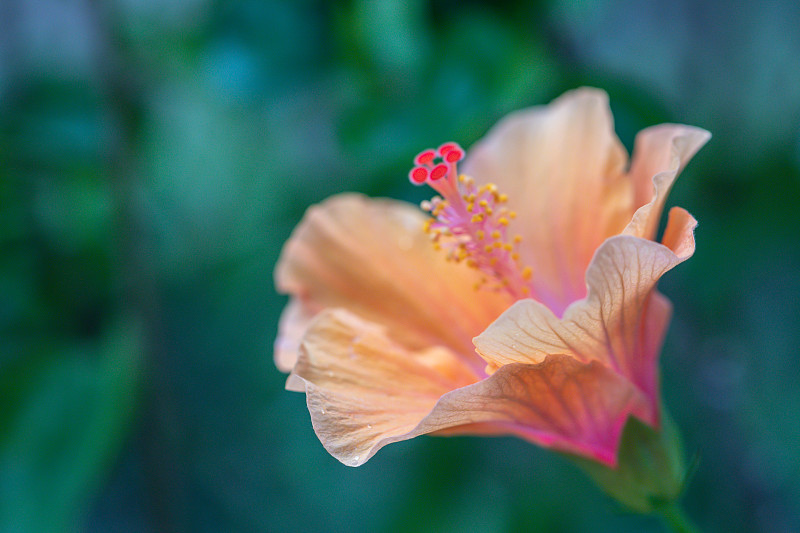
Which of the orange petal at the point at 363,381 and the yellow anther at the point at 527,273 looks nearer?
the orange petal at the point at 363,381

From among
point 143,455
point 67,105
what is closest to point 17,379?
point 143,455

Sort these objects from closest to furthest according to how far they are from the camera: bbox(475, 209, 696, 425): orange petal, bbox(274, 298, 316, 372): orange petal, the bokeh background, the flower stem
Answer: bbox(475, 209, 696, 425): orange petal → the flower stem → bbox(274, 298, 316, 372): orange petal → the bokeh background

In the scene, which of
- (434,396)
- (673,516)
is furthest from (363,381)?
(673,516)

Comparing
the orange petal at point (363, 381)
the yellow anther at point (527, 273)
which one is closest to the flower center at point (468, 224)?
the yellow anther at point (527, 273)

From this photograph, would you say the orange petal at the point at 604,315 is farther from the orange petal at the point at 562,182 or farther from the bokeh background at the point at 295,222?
the bokeh background at the point at 295,222

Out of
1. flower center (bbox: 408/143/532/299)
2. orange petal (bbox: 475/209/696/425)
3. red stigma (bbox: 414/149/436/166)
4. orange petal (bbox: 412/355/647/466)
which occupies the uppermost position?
red stigma (bbox: 414/149/436/166)

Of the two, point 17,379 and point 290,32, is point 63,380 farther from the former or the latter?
point 290,32

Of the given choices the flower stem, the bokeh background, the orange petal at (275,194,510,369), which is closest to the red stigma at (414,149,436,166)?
the orange petal at (275,194,510,369)

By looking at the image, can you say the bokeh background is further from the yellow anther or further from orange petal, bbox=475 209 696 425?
orange petal, bbox=475 209 696 425
